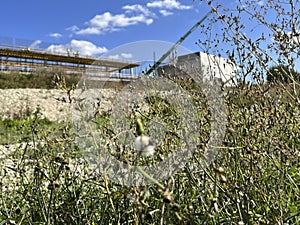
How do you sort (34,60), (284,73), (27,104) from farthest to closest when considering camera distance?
(34,60)
(27,104)
(284,73)

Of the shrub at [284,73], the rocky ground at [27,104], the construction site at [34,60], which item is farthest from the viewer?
the construction site at [34,60]

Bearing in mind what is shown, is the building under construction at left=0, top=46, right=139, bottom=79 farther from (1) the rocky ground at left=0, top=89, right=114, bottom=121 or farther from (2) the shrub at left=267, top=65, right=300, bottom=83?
(2) the shrub at left=267, top=65, right=300, bottom=83

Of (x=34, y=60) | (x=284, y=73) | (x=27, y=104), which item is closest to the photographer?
(x=284, y=73)

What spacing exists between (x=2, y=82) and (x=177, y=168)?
754 inches

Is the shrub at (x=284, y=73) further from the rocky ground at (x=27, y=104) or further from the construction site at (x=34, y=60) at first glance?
the construction site at (x=34, y=60)

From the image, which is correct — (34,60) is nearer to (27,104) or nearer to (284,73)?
(27,104)

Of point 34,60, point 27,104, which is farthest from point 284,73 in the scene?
point 34,60

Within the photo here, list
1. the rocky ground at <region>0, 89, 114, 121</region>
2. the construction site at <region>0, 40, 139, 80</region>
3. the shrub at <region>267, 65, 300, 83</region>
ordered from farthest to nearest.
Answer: the construction site at <region>0, 40, 139, 80</region> → the rocky ground at <region>0, 89, 114, 121</region> → the shrub at <region>267, 65, 300, 83</region>

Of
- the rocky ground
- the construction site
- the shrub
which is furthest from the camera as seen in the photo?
the construction site

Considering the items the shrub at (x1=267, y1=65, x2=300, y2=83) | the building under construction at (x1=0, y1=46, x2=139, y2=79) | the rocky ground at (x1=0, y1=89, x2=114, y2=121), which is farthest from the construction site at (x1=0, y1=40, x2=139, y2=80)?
the shrub at (x1=267, y1=65, x2=300, y2=83)

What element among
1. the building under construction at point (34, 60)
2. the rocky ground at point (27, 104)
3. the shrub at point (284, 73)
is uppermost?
the building under construction at point (34, 60)

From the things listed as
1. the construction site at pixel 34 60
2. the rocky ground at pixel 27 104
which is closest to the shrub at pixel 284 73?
the rocky ground at pixel 27 104

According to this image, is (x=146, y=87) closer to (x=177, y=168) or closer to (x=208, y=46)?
(x=208, y=46)

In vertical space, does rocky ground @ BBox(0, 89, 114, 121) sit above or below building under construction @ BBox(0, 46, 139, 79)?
below
